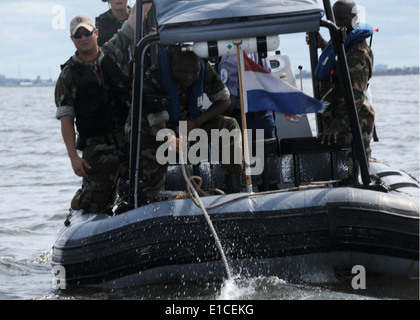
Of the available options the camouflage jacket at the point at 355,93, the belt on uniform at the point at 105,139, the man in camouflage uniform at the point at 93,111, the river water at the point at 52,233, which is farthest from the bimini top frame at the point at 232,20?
the river water at the point at 52,233

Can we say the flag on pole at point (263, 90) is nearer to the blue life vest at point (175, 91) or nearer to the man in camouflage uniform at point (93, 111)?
the blue life vest at point (175, 91)

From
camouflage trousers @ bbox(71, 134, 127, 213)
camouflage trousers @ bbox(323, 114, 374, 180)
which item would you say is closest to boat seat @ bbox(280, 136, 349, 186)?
camouflage trousers @ bbox(323, 114, 374, 180)

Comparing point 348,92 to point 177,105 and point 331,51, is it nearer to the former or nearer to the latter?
point 331,51

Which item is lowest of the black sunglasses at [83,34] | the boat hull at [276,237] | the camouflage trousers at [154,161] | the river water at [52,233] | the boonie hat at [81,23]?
the river water at [52,233]

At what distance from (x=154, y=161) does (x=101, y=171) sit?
423 millimetres

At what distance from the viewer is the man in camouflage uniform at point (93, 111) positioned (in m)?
Answer: 5.93

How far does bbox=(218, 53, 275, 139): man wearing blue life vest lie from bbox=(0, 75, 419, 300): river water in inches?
61.0

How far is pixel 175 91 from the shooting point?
19.0 feet

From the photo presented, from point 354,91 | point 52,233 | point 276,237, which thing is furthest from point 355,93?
point 52,233

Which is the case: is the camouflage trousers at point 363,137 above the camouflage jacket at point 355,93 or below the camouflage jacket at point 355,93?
below

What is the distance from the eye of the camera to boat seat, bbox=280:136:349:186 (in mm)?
6242

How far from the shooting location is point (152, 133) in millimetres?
5914

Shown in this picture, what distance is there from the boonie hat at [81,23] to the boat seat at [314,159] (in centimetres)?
167
